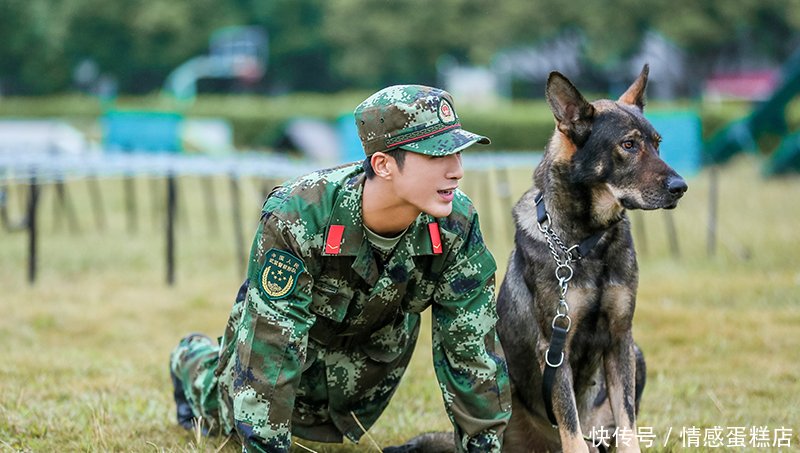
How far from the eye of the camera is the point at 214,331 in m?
7.61

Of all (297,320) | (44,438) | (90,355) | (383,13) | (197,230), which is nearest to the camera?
(297,320)

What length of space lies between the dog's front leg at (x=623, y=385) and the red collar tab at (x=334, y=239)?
4.08ft

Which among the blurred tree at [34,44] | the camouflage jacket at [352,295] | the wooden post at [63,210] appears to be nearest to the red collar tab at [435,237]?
the camouflage jacket at [352,295]

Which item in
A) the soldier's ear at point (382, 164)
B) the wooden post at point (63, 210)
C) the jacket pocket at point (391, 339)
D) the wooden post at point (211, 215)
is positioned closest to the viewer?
the soldier's ear at point (382, 164)

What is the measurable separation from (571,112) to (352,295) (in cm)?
118

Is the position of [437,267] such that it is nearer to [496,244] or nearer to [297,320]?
[297,320]

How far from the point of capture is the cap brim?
3.56m

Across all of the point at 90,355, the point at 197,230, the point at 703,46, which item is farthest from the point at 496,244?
the point at 703,46

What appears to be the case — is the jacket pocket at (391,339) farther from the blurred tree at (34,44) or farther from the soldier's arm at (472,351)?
the blurred tree at (34,44)

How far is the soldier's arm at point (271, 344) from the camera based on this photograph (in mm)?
3748

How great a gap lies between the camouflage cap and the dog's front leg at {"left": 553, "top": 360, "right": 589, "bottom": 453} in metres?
1.11

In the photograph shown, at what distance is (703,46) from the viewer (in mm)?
41500

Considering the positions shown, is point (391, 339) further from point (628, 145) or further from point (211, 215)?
point (211, 215)

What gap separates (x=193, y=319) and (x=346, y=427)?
12.5 feet
